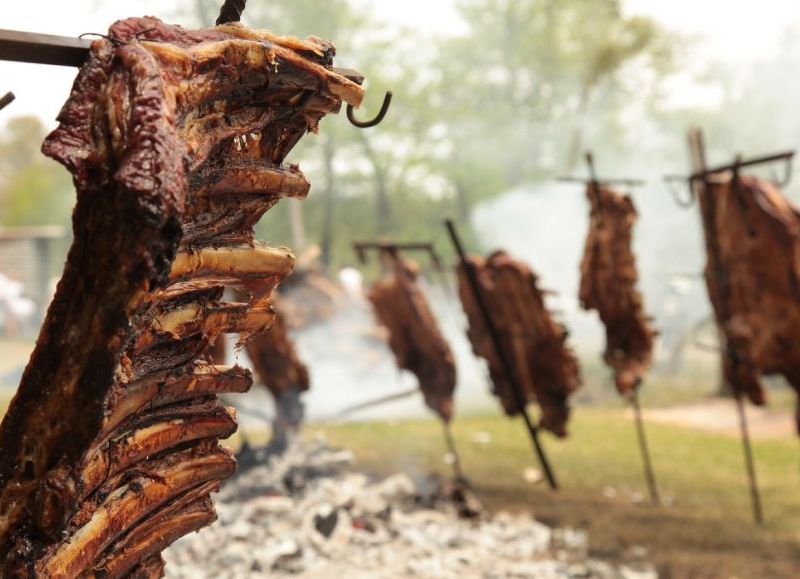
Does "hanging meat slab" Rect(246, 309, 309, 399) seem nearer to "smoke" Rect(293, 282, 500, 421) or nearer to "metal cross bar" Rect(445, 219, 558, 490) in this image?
"metal cross bar" Rect(445, 219, 558, 490)

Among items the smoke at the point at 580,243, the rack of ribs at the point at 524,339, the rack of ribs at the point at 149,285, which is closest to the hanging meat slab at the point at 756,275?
the rack of ribs at the point at 524,339

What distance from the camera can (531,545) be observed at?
22.1ft

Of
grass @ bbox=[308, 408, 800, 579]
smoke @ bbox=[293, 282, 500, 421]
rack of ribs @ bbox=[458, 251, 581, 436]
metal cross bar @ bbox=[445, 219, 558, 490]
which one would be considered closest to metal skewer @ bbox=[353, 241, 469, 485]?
grass @ bbox=[308, 408, 800, 579]

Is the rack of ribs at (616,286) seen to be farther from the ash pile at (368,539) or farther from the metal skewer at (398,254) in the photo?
the ash pile at (368,539)

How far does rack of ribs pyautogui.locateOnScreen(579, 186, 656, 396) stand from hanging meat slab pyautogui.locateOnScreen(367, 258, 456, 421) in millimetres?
1738

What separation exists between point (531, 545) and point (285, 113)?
17.5ft

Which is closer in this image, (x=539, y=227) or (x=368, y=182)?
(x=539, y=227)

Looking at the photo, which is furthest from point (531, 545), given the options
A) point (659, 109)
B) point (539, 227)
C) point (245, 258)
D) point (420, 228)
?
point (659, 109)

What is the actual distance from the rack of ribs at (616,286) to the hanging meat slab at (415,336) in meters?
1.74

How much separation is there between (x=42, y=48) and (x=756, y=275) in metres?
6.56

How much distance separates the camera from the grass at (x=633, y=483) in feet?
22.0

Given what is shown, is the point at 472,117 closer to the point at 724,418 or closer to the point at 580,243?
the point at 580,243

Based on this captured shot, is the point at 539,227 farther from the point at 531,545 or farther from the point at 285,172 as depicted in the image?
the point at 285,172

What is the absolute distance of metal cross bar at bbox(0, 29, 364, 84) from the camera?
1.76m
